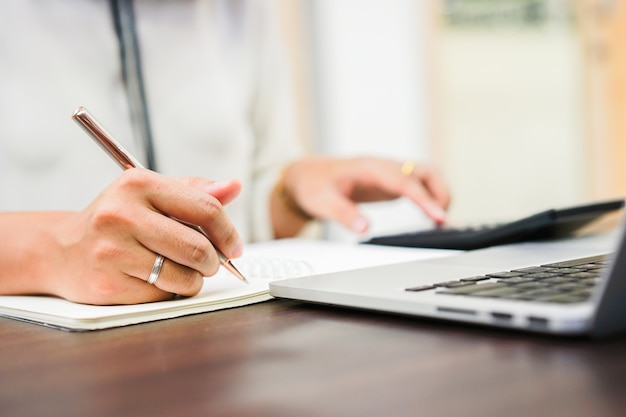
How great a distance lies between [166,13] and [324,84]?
3.72 feet

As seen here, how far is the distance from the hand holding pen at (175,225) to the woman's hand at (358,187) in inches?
17.3

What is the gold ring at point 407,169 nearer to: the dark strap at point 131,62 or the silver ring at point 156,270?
the dark strap at point 131,62

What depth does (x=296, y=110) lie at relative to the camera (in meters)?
2.17

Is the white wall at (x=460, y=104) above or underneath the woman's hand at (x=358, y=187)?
underneath

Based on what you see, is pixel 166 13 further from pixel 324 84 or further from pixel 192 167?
pixel 324 84

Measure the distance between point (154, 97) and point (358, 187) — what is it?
13.5 inches

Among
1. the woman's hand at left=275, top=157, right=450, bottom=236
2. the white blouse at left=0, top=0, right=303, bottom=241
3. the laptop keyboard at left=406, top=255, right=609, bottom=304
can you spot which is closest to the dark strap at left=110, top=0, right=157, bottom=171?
the white blouse at left=0, top=0, right=303, bottom=241

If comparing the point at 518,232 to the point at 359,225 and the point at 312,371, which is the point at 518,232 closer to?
the point at 359,225

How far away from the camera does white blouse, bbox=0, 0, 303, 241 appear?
3.24 feet

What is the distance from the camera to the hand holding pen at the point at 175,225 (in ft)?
1.50

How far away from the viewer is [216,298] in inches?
18.6

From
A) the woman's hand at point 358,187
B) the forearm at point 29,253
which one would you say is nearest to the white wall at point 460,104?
the woman's hand at point 358,187

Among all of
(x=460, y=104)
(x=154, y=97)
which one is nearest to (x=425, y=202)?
(x=154, y=97)

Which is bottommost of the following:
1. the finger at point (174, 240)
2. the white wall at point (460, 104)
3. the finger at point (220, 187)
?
the white wall at point (460, 104)
